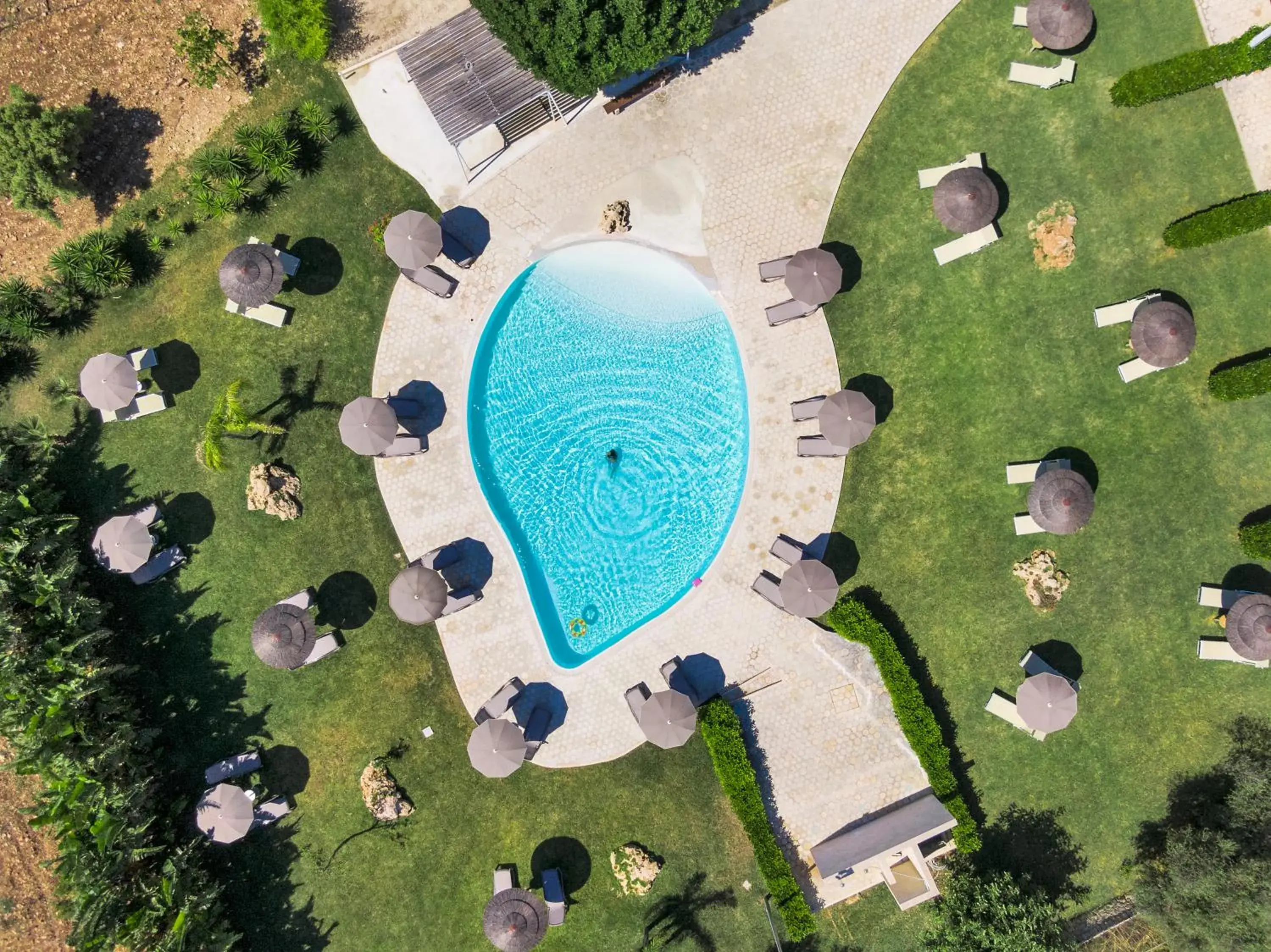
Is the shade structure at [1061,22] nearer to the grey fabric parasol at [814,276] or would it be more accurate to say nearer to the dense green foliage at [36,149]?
the grey fabric parasol at [814,276]

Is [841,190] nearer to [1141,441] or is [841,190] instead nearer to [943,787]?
[1141,441]

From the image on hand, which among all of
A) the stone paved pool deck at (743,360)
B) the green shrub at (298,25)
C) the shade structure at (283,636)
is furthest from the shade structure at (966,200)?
the shade structure at (283,636)

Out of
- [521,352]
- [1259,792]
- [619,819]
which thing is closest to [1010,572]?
[1259,792]

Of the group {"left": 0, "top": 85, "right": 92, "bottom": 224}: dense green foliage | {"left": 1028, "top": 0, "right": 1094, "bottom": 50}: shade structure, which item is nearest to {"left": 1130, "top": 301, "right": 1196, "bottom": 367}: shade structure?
{"left": 1028, "top": 0, "right": 1094, "bottom": 50}: shade structure

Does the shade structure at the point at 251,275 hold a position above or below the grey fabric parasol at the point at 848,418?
above

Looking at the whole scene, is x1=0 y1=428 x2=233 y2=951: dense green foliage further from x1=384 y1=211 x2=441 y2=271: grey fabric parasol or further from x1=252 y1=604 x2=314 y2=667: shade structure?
x1=384 y1=211 x2=441 y2=271: grey fabric parasol

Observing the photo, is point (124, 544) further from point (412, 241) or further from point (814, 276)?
point (814, 276)
